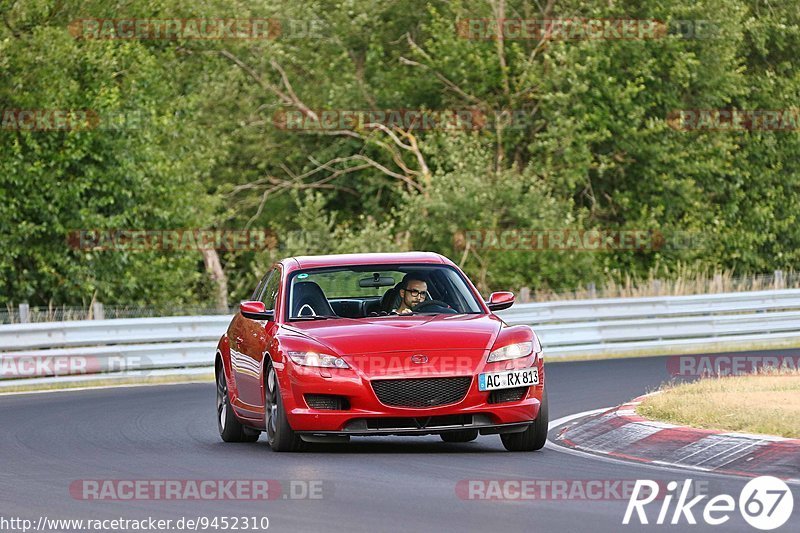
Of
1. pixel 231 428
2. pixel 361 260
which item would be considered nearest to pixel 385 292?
pixel 361 260

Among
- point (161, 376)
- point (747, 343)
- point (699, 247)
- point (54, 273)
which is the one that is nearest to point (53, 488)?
point (161, 376)

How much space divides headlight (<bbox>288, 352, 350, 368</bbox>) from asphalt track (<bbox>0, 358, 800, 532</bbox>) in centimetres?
65

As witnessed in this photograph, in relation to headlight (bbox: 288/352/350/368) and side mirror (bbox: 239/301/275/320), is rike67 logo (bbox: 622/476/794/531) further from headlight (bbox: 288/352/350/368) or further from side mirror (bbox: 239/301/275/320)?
side mirror (bbox: 239/301/275/320)

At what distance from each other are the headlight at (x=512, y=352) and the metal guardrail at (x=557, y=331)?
11431mm

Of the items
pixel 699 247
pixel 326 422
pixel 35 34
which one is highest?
pixel 35 34

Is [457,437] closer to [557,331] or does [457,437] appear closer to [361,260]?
[361,260]

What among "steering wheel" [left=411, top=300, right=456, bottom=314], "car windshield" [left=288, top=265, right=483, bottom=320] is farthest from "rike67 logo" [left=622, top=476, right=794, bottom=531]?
"car windshield" [left=288, top=265, right=483, bottom=320]

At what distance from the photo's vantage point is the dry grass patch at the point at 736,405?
12383 mm

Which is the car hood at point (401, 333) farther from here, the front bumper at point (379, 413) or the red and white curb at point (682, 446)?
the red and white curb at point (682, 446)

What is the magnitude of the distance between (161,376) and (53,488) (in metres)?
13.5

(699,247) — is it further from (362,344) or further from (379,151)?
(362,344)

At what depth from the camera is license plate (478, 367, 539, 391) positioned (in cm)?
1225

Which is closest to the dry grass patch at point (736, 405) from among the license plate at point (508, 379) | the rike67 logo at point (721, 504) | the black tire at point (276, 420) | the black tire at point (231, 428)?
the license plate at point (508, 379)

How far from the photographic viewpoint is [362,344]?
1238 centimetres
